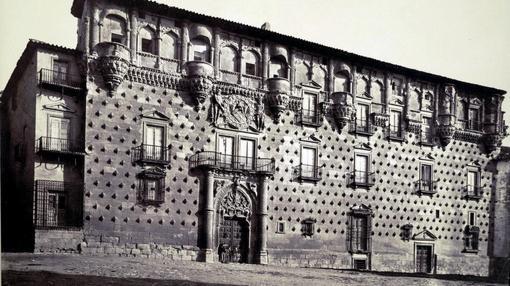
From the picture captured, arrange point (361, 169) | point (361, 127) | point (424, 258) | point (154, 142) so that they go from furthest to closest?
point (424, 258) → point (361, 127) → point (361, 169) → point (154, 142)

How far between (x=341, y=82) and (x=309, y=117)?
3.53 m

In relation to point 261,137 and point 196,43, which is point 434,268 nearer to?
point 261,137

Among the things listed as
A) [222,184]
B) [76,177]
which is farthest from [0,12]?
[222,184]

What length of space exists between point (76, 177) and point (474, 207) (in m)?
27.1

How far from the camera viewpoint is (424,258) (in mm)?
34438

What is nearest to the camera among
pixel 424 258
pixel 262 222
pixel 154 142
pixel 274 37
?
pixel 154 142

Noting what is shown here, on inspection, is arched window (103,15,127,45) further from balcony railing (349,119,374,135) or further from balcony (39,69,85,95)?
balcony railing (349,119,374,135)

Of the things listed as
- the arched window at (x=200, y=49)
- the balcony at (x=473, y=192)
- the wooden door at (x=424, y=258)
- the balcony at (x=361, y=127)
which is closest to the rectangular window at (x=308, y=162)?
the balcony at (x=361, y=127)

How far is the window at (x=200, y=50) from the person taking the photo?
27.7 metres

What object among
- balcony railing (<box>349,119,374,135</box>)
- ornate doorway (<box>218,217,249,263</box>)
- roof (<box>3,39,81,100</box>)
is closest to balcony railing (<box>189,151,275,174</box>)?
ornate doorway (<box>218,217,249,263</box>)

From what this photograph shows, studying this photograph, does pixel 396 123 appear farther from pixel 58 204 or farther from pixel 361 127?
pixel 58 204

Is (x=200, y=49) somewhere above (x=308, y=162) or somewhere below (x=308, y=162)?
above

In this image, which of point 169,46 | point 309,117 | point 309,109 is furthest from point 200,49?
point 309,117

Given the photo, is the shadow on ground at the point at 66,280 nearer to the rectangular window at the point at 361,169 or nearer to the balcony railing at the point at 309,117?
the balcony railing at the point at 309,117
